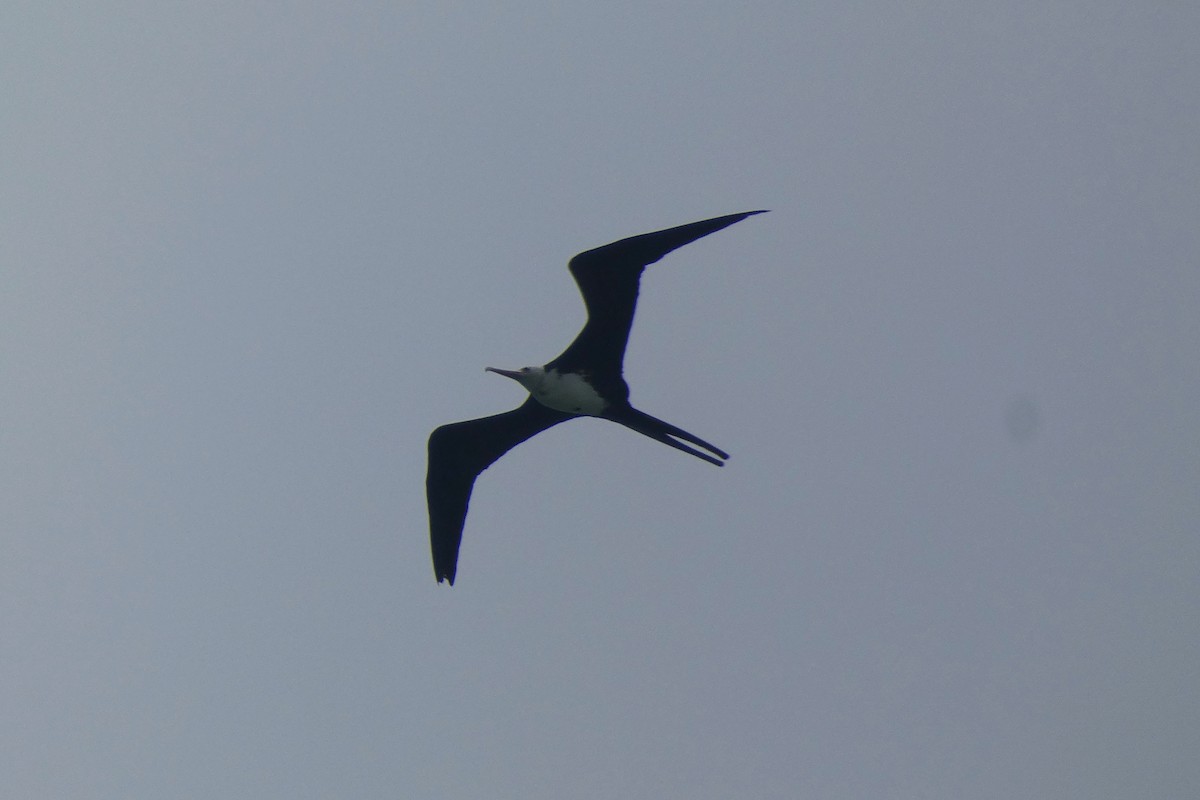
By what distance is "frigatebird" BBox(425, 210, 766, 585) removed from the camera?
842 centimetres

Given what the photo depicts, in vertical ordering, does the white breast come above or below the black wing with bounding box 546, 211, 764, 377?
below

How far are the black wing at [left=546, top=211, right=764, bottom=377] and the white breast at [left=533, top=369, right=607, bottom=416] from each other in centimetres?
9

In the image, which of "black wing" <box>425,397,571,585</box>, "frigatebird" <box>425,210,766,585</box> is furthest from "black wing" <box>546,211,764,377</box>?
"black wing" <box>425,397,571,585</box>

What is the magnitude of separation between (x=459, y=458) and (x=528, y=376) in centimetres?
110

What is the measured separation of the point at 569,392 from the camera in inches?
359

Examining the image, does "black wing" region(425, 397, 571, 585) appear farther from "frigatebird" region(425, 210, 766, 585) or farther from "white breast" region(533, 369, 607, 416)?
"white breast" region(533, 369, 607, 416)

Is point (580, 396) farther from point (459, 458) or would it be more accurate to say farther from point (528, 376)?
point (459, 458)

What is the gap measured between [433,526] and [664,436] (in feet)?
7.25

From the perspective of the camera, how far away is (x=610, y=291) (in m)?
8.65

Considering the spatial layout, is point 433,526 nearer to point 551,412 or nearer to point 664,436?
point 551,412

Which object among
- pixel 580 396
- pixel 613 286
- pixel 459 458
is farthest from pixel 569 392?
pixel 459 458

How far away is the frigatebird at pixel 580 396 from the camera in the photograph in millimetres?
8422

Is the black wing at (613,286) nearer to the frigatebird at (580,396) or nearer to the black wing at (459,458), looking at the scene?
the frigatebird at (580,396)

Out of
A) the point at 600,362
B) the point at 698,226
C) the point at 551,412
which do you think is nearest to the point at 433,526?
the point at 551,412
